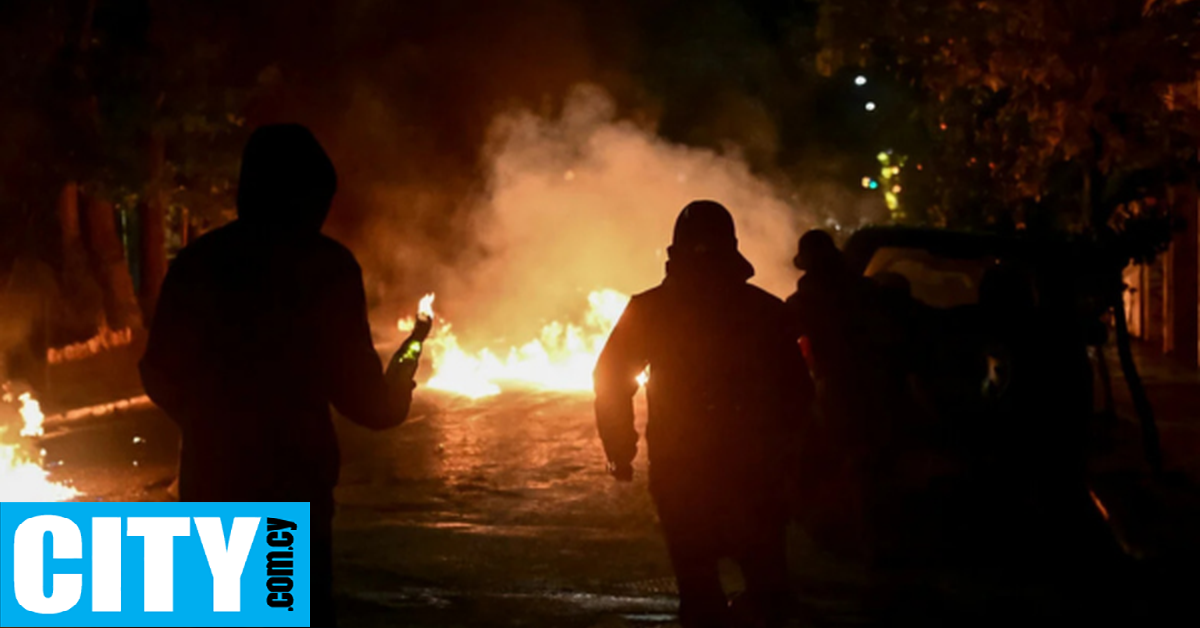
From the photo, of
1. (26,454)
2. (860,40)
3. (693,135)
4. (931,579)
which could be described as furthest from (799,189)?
(931,579)

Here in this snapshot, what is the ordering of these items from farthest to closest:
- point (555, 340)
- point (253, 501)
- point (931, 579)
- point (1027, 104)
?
1. point (555, 340)
2. point (1027, 104)
3. point (931, 579)
4. point (253, 501)

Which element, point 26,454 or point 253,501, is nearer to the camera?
point 253,501

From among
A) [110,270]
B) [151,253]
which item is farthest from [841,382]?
[151,253]

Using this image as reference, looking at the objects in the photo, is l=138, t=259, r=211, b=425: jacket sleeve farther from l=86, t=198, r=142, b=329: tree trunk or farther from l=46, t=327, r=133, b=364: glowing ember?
l=86, t=198, r=142, b=329: tree trunk

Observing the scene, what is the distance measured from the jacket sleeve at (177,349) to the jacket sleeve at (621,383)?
155cm

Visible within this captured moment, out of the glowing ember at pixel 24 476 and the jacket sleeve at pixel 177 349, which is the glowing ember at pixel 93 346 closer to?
the glowing ember at pixel 24 476

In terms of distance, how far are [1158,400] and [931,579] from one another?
883 cm

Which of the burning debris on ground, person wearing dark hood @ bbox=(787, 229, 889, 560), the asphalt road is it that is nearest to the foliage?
the burning debris on ground

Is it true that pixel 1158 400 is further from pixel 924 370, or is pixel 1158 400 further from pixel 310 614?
pixel 310 614

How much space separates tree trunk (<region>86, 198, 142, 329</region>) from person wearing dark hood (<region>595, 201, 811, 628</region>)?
18661 millimetres

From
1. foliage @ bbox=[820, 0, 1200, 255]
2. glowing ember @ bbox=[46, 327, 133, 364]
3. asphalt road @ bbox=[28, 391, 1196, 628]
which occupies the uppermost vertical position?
foliage @ bbox=[820, 0, 1200, 255]

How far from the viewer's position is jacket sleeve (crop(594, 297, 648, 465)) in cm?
446

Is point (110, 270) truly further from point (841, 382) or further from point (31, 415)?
point (841, 382)

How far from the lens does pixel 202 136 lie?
847 inches
